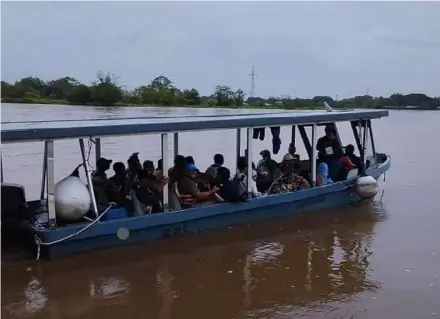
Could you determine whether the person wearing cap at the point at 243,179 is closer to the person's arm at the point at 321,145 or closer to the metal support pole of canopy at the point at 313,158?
the metal support pole of canopy at the point at 313,158

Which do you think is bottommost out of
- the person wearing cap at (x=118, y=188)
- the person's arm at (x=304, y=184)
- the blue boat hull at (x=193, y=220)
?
the blue boat hull at (x=193, y=220)

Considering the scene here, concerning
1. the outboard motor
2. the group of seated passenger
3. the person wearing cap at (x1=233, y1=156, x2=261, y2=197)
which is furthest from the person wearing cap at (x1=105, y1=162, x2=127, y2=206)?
the person wearing cap at (x1=233, y1=156, x2=261, y2=197)

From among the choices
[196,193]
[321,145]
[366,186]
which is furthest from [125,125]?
[366,186]

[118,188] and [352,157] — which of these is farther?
[352,157]

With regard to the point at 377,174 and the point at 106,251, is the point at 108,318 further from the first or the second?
the point at 377,174

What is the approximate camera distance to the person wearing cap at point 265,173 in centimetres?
1046

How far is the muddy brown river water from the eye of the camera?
252 inches

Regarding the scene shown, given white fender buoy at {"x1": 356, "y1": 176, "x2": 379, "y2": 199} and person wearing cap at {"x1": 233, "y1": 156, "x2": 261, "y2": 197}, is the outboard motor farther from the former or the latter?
white fender buoy at {"x1": 356, "y1": 176, "x2": 379, "y2": 199}

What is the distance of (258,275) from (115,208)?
2.11m

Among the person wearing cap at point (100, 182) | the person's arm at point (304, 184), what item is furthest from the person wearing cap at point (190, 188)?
the person's arm at point (304, 184)

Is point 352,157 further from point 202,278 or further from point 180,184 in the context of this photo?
point 202,278

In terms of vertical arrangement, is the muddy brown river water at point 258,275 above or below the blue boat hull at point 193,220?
below

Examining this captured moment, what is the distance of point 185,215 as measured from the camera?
8617mm

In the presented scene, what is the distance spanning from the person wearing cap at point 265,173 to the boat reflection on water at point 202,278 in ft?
3.48
